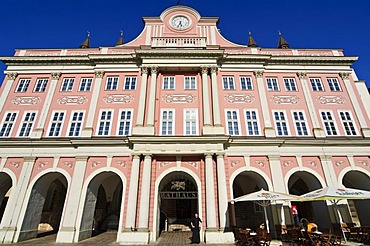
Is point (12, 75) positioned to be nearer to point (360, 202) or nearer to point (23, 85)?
point (23, 85)

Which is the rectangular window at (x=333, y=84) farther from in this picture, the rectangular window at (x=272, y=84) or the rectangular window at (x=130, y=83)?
the rectangular window at (x=130, y=83)

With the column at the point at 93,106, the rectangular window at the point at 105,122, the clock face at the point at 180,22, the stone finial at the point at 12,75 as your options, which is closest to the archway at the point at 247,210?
the rectangular window at the point at 105,122

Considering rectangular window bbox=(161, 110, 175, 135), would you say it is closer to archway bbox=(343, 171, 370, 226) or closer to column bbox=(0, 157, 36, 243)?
column bbox=(0, 157, 36, 243)

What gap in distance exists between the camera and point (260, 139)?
631 inches

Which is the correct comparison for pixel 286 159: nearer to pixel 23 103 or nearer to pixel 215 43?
pixel 215 43

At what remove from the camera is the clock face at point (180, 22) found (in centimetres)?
2184

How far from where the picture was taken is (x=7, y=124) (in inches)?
684

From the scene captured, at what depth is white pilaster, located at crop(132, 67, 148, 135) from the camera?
16.2 metres

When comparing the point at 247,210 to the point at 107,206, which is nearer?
the point at 247,210

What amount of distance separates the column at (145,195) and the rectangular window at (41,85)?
476 inches

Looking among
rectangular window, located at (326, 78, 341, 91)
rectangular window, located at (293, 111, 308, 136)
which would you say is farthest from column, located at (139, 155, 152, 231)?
rectangular window, located at (326, 78, 341, 91)

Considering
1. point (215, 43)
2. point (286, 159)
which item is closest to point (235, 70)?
point (215, 43)

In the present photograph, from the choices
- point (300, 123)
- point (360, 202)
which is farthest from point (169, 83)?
point (360, 202)

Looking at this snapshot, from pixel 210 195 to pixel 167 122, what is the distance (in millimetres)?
6513
